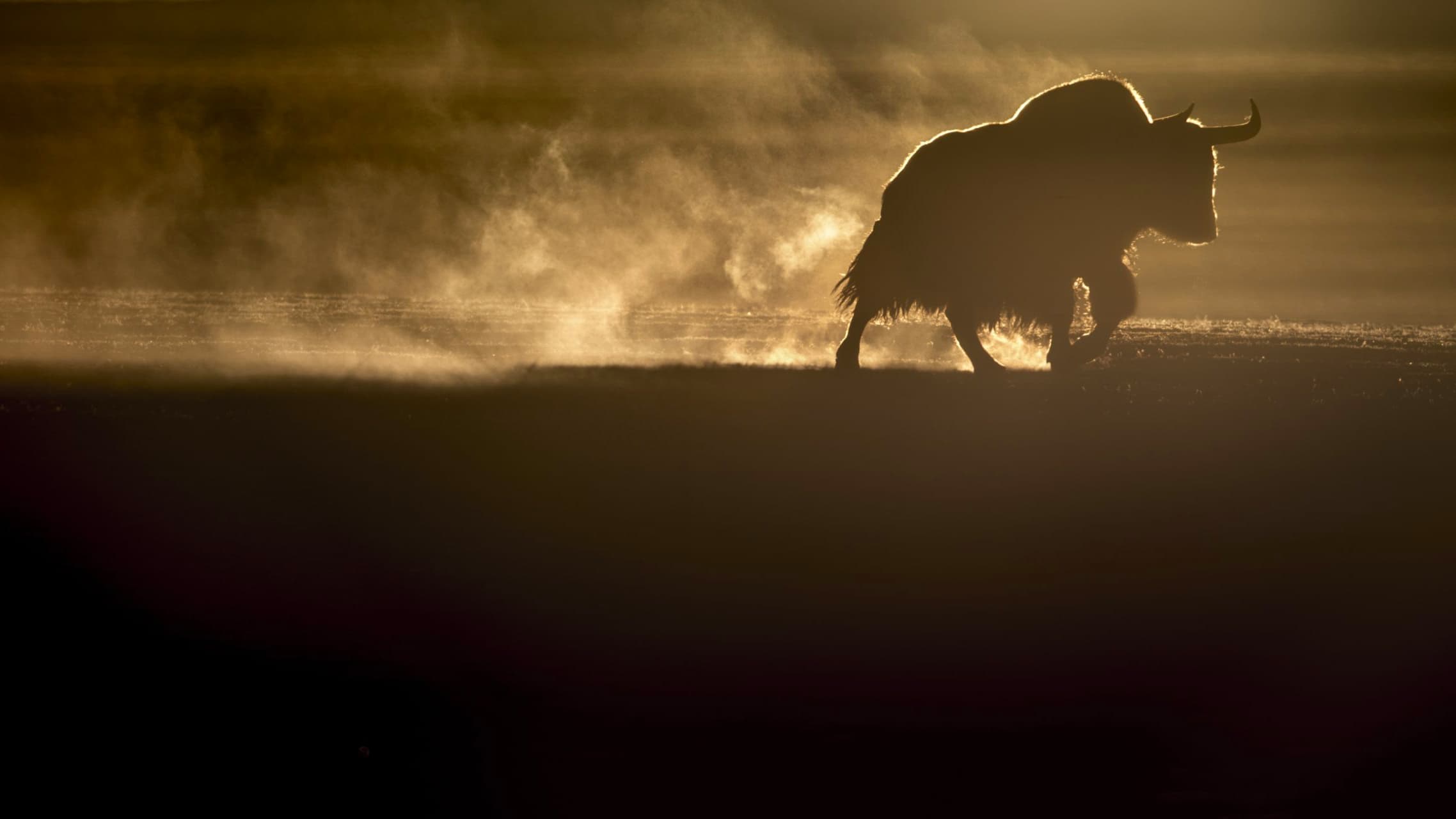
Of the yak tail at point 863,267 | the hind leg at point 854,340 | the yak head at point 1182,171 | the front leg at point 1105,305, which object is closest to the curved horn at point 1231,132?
the yak head at point 1182,171

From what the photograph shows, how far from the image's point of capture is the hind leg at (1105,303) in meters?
13.2

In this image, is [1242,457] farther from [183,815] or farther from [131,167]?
[131,167]

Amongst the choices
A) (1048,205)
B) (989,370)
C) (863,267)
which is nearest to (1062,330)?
(989,370)

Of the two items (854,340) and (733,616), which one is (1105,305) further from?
(733,616)

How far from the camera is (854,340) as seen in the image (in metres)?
14.2

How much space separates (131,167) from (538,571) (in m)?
41.1

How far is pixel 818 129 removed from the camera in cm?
3105

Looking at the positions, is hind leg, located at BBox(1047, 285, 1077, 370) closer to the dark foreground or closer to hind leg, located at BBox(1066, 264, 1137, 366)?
hind leg, located at BBox(1066, 264, 1137, 366)

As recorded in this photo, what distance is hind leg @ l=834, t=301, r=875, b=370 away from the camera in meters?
14.0

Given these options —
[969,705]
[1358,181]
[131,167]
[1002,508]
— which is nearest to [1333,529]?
[1002,508]

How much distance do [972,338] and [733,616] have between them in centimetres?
765

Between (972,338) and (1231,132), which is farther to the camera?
(1231,132)

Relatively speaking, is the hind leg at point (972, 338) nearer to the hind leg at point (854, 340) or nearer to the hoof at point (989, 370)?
the hoof at point (989, 370)

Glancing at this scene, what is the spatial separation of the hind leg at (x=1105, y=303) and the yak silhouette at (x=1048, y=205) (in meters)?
0.01
